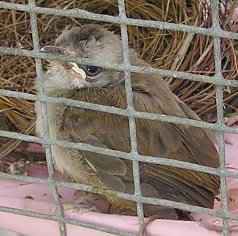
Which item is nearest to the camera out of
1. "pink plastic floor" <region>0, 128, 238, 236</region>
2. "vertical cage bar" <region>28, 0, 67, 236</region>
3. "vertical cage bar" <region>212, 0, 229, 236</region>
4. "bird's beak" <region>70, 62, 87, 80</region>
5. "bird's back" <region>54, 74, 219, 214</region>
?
"vertical cage bar" <region>212, 0, 229, 236</region>

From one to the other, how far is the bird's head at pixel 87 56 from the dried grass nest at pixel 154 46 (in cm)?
31

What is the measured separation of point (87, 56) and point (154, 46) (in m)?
0.46

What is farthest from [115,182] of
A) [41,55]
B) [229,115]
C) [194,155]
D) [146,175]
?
[229,115]

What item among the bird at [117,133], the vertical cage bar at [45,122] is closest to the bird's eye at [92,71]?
the bird at [117,133]

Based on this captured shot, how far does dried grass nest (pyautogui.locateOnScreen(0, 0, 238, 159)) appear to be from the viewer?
109 inches

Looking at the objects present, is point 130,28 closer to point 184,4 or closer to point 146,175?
point 184,4

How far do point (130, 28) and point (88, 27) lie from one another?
0.41 meters

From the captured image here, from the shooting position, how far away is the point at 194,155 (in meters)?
2.33

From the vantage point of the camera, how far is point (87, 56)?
7.89 ft

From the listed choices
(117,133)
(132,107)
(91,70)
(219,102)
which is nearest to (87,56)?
(91,70)

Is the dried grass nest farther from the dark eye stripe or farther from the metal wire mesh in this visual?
the metal wire mesh

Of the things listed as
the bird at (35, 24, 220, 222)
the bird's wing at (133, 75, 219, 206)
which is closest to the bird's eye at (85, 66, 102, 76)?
the bird at (35, 24, 220, 222)

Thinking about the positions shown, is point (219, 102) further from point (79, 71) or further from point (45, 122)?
point (79, 71)

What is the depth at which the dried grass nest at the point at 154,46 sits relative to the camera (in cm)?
276
